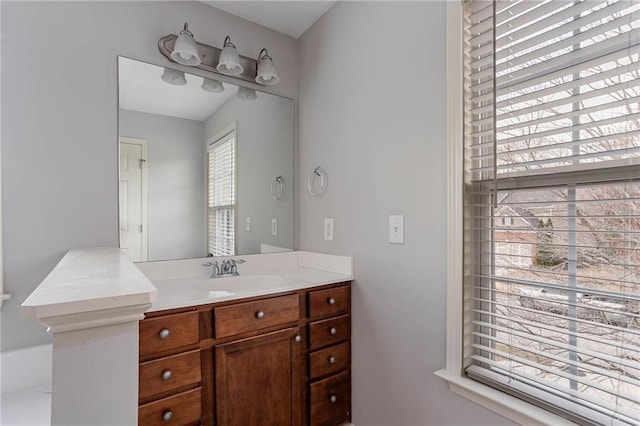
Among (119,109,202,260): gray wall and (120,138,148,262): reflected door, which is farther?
(119,109,202,260): gray wall

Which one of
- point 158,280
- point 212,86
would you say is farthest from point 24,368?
point 212,86

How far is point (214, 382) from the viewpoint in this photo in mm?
1372

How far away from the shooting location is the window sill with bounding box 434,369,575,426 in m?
1.05

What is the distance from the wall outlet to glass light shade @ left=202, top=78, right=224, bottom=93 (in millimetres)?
992

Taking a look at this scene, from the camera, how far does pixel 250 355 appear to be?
1.47 meters

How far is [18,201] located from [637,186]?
2.20 meters

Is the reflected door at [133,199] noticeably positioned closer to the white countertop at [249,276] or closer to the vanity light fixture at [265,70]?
the white countertop at [249,276]

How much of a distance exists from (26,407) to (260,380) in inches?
32.9

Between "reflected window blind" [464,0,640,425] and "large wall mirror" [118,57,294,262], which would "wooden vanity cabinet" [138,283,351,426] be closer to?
"large wall mirror" [118,57,294,262]

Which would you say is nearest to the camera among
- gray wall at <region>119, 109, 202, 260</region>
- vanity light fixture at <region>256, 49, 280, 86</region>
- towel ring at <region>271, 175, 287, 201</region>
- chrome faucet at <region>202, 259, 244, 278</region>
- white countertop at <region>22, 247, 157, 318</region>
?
white countertop at <region>22, 247, 157, 318</region>

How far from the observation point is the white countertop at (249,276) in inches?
56.9

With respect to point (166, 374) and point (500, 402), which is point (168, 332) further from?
point (500, 402)

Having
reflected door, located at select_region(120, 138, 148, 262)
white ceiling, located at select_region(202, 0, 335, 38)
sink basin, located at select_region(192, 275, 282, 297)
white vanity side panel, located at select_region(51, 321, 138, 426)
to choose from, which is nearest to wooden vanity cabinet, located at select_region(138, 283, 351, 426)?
sink basin, located at select_region(192, 275, 282, 297)

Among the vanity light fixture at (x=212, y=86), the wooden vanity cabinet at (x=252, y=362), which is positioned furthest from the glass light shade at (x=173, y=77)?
the wooden vanity cabinet at (x=252, y=362)
